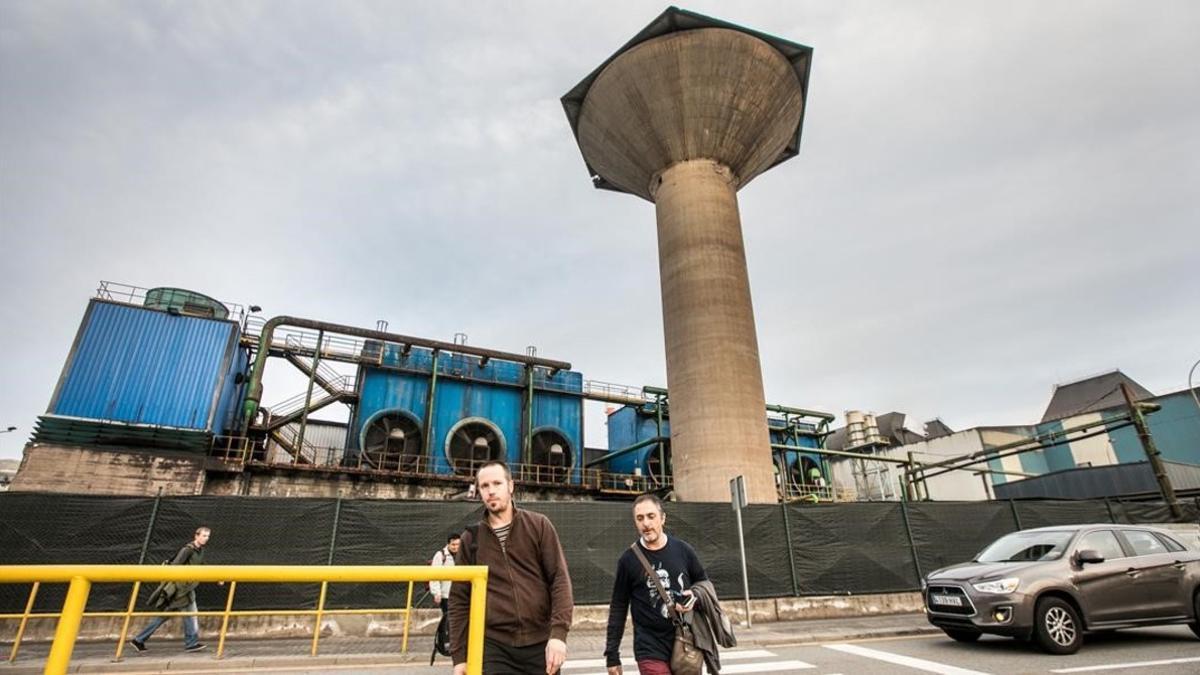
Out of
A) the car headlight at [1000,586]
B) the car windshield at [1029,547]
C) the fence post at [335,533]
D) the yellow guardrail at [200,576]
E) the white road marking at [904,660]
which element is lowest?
the white road marking at [904,660]

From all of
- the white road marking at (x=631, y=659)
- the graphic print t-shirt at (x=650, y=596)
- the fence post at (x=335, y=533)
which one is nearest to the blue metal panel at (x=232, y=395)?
the fence post at (x=335, y=533)

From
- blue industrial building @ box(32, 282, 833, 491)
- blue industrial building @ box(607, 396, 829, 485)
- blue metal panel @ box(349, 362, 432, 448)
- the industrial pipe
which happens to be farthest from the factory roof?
blue metal panel @ box(349, 362, 432, 448)

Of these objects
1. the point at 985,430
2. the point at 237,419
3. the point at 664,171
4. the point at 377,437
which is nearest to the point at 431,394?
the point at 377,437

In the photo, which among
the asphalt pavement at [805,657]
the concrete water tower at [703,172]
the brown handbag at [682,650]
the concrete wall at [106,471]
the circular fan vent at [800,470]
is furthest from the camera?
the circular fan vent at [800,470]

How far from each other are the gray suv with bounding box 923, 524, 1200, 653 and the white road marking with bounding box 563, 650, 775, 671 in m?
2.45

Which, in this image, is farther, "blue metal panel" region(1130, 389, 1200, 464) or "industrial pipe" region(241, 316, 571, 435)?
"blue metal panel" region(1130, 389, 1200, 464)

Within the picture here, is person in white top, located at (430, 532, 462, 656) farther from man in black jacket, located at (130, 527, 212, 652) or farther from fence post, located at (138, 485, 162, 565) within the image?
fence post, located at (138, 485, 162, 565)

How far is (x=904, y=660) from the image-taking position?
7.10m

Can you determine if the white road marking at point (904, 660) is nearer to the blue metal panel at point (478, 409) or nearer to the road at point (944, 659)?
the road at point (944, 659)

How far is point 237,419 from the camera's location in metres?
22.2

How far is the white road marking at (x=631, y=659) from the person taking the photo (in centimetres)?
747

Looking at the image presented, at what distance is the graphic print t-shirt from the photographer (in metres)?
3.64

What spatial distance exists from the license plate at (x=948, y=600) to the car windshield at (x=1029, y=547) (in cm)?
110

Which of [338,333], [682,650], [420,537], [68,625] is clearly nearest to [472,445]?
[338,333]
